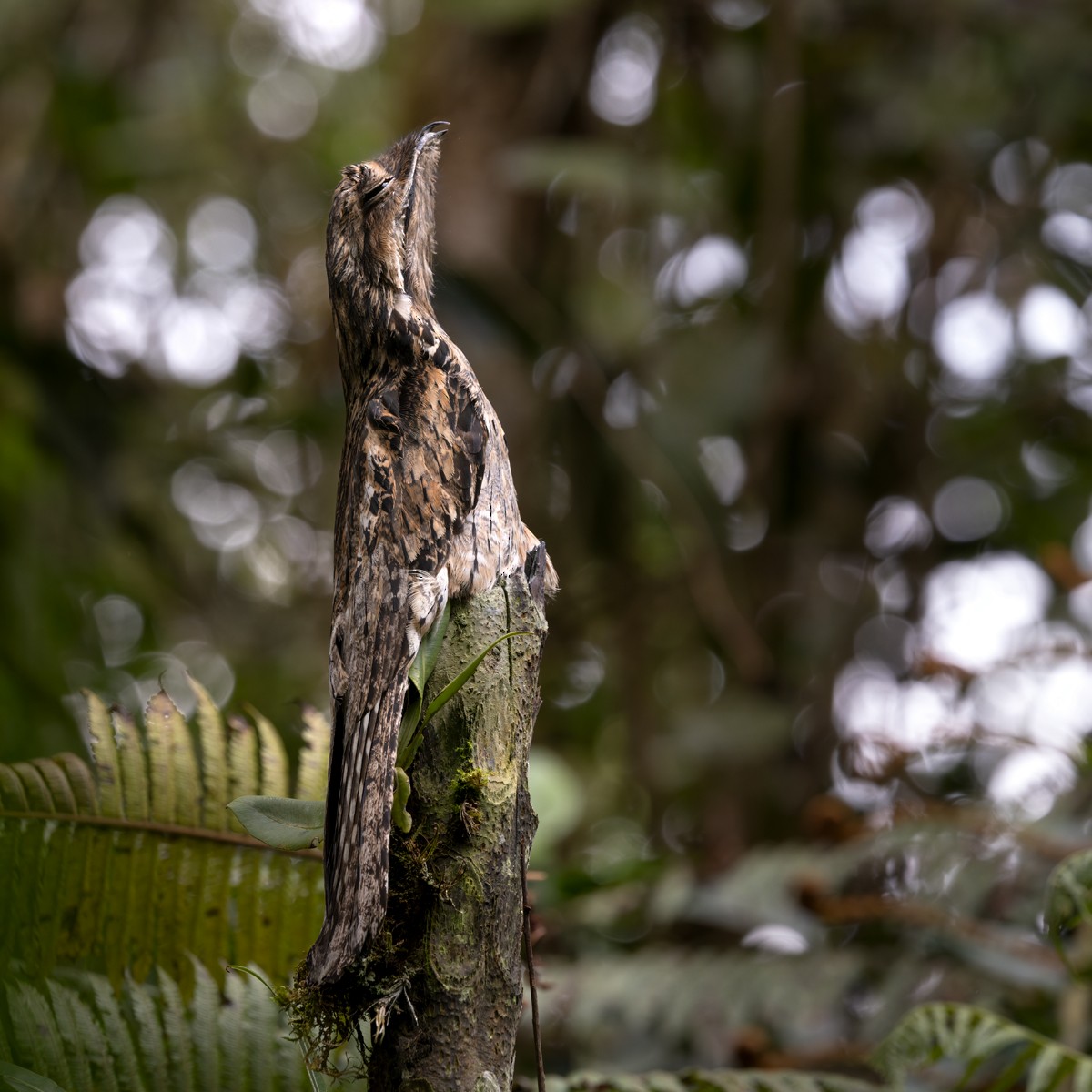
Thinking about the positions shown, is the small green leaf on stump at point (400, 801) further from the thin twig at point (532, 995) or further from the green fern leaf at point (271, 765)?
the green fern leaf at point (271, 765)

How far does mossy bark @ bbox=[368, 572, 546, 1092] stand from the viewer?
1.72 meters

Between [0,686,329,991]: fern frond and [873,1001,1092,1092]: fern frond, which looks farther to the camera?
[873,1001,1092,1092]: fern frond

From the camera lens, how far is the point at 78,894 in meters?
2.24

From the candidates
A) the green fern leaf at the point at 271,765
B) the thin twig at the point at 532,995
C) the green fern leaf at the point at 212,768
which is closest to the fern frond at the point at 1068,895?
the thin twig at the point at 532,995

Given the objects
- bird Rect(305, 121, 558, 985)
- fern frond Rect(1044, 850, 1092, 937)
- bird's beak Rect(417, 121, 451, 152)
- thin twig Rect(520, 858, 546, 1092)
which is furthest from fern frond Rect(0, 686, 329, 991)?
fern frond Rect(1044, 850, 1092, 937)

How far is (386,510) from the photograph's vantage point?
201 cm

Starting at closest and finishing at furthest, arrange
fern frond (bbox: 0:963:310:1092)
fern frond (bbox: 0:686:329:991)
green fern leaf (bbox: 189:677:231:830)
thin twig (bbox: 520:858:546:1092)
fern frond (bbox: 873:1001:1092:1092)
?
thin twig (bbox: 520:858:546:1092) → fern frond (bbox: 0:963:310:1092) → fern frond (bbox: 0:686:329:991) → green fern leaf (bbox: 189:677:231:830) → fern frond (bbox: 873:1001:1092:1092)

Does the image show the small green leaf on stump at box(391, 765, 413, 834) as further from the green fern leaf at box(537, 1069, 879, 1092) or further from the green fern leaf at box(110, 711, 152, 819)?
A: the green fern leaf at box(537, 1069, 879, 1092)

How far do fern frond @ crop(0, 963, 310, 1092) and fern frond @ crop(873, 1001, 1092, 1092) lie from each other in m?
Answer: 1.20

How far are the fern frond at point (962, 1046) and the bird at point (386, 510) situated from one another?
122 cm

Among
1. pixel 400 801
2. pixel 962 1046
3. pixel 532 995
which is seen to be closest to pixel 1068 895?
pixel 962 1046

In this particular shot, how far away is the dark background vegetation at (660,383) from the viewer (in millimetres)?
6176

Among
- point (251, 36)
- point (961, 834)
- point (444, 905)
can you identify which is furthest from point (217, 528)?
point (444, 905)

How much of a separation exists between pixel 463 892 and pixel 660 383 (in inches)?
216
